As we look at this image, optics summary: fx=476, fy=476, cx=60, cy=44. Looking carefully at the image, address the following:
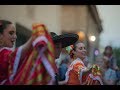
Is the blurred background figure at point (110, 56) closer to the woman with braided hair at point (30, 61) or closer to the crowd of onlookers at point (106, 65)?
the crowd of onlookers at point (106, 65)

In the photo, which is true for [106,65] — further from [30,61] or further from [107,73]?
[30,61]

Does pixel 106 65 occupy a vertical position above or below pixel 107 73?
above

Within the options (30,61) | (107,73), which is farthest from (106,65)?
(30,61)

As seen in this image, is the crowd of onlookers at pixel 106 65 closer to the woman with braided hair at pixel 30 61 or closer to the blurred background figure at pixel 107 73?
the blurred background figure at pixel 107 73

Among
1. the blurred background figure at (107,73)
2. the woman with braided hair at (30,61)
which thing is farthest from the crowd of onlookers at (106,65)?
the woman with braided hair at (30,61)

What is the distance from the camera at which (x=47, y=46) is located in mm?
8680

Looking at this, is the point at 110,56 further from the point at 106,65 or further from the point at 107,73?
the point at 107,73

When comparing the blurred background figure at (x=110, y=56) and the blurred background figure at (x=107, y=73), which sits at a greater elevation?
the blurred background figure at (x=110, y=56)

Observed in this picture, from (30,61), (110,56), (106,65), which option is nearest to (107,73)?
(106,65)

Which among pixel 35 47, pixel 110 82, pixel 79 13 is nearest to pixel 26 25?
pixel 35 47

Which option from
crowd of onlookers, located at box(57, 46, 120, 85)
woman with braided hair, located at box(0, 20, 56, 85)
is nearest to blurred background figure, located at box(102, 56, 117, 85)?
crowd of onlookers, located at box(57, 46, 120, 85)

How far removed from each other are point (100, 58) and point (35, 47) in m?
1.21

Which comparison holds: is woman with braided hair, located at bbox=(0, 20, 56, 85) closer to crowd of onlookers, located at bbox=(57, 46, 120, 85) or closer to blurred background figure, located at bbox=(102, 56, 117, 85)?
crowd of onlookers, located at bbox=(57, 46, 120, 85)

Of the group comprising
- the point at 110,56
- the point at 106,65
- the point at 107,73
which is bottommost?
the point at 107,73
